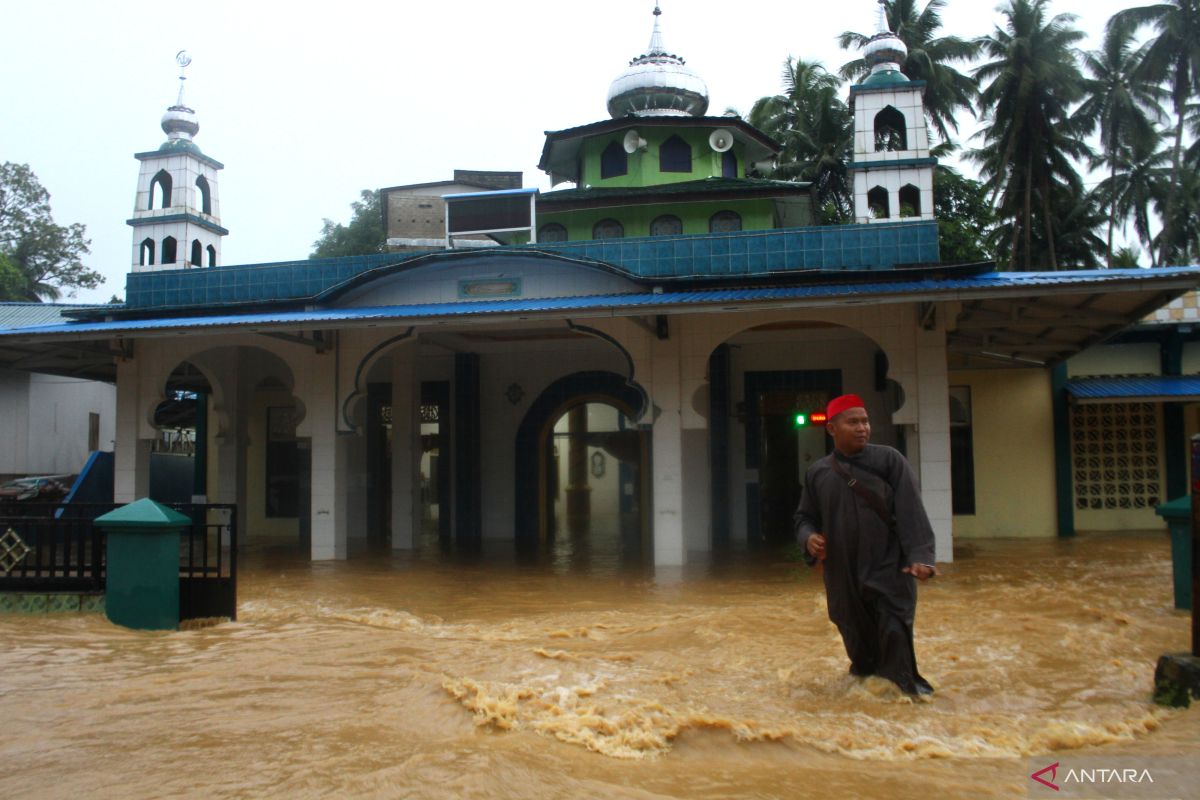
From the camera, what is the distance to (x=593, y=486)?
29.6 meters

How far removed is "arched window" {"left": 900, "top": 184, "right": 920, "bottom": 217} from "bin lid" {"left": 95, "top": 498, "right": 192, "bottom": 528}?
940cm

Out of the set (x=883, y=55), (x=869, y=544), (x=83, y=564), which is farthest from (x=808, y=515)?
(x=883, y=55)

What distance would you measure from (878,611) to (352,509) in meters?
12.6

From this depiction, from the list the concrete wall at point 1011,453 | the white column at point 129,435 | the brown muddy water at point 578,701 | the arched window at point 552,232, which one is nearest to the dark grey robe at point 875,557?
the brown muddy water at point 578,701

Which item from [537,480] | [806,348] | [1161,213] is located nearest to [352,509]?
[537,480]

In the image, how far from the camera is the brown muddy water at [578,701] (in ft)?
13.5

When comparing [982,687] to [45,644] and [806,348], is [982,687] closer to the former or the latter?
[45,644]

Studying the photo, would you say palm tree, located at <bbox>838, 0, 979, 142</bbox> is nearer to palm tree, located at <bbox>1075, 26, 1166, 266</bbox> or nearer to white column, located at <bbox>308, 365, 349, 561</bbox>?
palm tree, located at <bbox>1075, 26, 1166, 266</bbox>

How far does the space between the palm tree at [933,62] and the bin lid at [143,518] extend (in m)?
25.9

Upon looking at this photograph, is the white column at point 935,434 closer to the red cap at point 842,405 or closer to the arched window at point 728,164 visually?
the red cap at point 842,405

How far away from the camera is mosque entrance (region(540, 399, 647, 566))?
15.6 metres

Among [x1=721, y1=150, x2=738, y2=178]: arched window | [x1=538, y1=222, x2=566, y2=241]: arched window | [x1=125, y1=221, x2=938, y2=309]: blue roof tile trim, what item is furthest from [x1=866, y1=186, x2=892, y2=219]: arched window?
[x1=538, y1=222, x2=566, y2=241]: arched window

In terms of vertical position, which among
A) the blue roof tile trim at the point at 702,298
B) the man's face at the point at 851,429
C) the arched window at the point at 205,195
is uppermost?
the arched window at the point at 205,195

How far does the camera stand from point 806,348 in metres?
14.9
